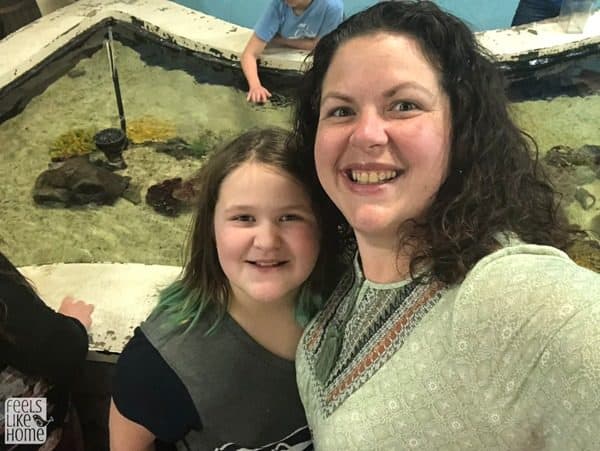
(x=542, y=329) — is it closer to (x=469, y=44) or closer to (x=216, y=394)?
(x=469, y=44)

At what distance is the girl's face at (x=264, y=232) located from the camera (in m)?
1.23

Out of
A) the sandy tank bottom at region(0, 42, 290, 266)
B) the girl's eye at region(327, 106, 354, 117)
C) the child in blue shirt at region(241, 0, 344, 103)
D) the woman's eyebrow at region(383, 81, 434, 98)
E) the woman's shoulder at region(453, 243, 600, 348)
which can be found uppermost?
the woman's eyebrow at region(383, 81, 434, 98)

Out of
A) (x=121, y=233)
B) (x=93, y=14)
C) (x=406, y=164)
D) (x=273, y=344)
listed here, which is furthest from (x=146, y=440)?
(x=93, y=14)

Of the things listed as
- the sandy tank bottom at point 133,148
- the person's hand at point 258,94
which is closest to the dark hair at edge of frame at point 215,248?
the sandy tank bottom at point 133,148

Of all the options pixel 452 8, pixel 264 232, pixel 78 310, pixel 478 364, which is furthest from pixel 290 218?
pixel 452 8

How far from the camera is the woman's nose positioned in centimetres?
99

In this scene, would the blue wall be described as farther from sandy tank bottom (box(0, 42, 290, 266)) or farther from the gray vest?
the gray vest

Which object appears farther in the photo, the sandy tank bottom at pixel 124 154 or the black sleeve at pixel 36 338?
→ the sandy tank bottom at pixel 124 154

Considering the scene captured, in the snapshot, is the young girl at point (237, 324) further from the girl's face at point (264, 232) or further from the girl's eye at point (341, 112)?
the girl's eye at point (341, 112)

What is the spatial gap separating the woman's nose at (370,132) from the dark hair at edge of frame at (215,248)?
28 cm

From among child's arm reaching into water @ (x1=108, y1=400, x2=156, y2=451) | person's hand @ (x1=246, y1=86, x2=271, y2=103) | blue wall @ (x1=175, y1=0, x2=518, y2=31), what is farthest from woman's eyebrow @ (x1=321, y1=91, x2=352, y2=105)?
blue wall @ (x1=175, y1=0, x2=518, y2=31)

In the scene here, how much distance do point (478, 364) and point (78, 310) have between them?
52.5 inches

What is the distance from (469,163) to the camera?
1049 mm

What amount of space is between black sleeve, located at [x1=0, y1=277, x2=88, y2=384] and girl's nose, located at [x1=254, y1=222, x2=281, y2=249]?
2.11ft
